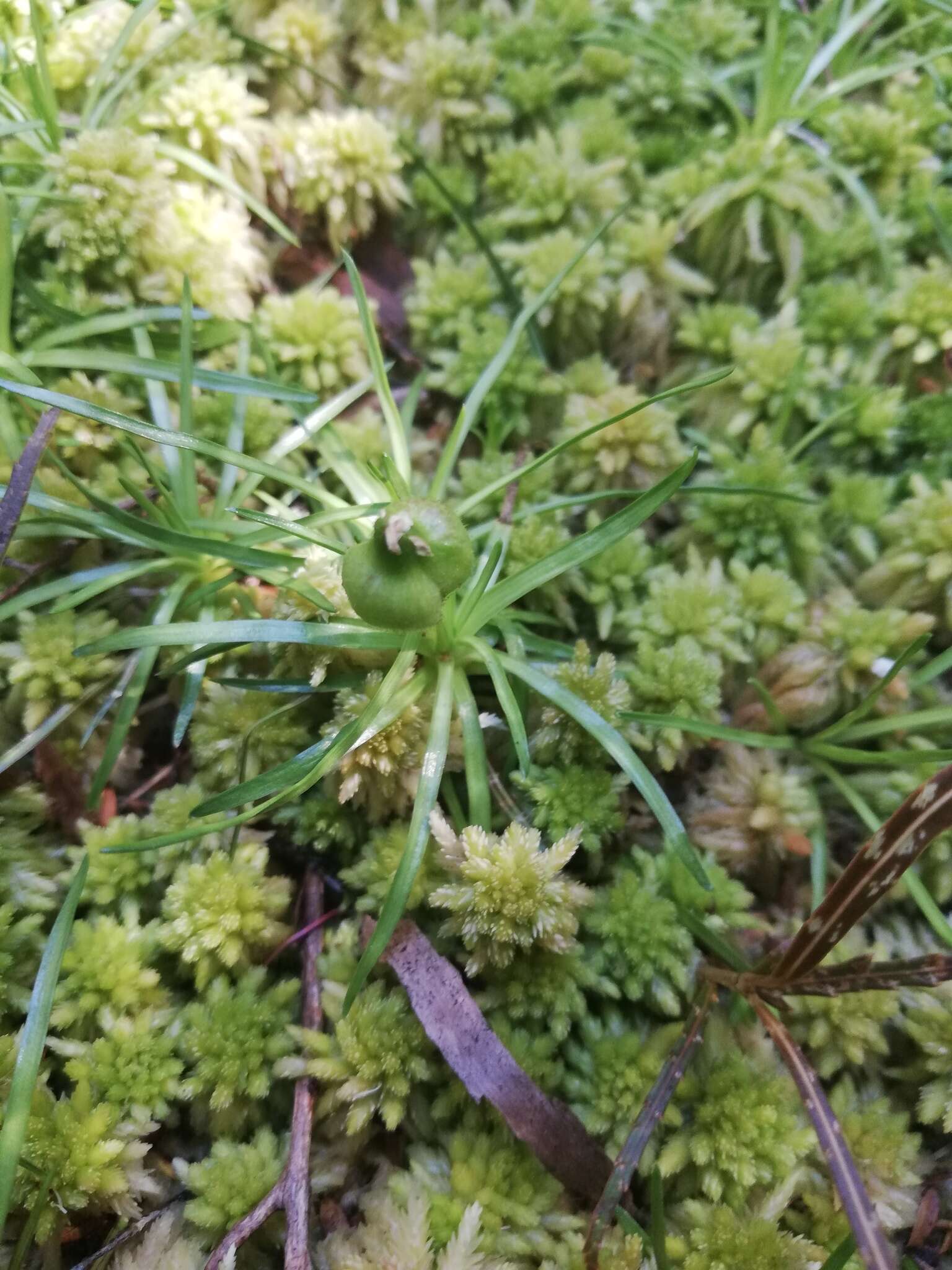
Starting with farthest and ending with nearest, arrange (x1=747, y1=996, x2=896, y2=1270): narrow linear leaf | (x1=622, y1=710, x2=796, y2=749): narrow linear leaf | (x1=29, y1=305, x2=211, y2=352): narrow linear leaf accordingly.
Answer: (x1=29, y1=305, x2=211, y2=352): narrow linear leaf, (x1=622, y1=710, x2=796, y2=749): narrow linear leaf, (x1=747, y1=996, x2=896, y2=1270): narrow linear leaf

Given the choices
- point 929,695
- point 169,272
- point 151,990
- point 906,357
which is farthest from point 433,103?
point 151,990

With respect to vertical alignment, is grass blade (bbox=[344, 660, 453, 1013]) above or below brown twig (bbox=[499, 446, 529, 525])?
below

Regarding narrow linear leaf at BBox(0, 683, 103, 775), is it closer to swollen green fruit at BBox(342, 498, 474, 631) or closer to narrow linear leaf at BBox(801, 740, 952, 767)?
swollen green fruit at BBox(342, 498, 474, 631)

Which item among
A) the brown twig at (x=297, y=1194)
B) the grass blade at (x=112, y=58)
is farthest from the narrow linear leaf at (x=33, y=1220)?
the grass blade at (x=112, y=58)

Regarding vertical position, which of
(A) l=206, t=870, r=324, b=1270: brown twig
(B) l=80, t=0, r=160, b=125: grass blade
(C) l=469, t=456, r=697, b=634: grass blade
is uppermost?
(B) l=80, t=0, r=160, b=125: grass blade

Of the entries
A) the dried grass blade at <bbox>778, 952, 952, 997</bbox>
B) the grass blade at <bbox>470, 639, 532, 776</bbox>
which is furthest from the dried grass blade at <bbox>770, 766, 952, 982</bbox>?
the grass blade at <bbox>470, 639, 532, 776</bbox>

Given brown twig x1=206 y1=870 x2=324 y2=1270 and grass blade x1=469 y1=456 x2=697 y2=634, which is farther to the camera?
grass blade x1=469 y1=456 x2=697 y2=634

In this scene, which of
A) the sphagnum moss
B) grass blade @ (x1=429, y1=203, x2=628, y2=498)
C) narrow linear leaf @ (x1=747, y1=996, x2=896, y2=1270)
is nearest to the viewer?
narrow linear leaf @ (x1=747, y1=996, x2=896, y2=1270)
